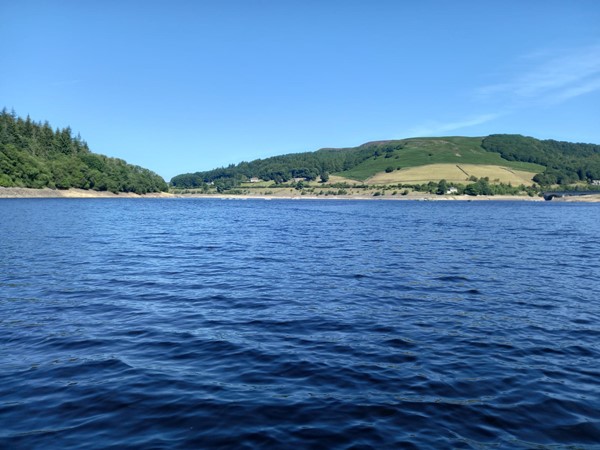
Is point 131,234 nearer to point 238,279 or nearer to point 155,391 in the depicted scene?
point 238,279

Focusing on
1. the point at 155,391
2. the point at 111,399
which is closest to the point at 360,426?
the point at 155,391

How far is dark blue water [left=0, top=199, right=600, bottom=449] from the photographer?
10.4 metres

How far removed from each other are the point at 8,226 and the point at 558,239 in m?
71.1

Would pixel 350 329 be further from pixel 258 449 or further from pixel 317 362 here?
pixel 258 449

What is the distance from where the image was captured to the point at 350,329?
18156 millimetres

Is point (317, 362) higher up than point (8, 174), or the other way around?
point (8, 174)

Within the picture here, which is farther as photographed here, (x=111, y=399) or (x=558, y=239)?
(x=558, y=239)

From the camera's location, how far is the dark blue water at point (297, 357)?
10430mm

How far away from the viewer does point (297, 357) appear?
14945mm

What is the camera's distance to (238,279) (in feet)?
94.4

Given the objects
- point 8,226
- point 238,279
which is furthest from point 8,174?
point 238,279

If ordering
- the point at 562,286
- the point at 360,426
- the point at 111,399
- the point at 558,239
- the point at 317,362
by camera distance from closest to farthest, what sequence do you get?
the point at 360,426, the point at 111,399, the point at 317,362, the point at 562,286, the point at 558,239

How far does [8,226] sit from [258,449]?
209ft

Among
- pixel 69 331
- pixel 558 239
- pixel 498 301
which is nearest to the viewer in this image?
pixel 69 331
